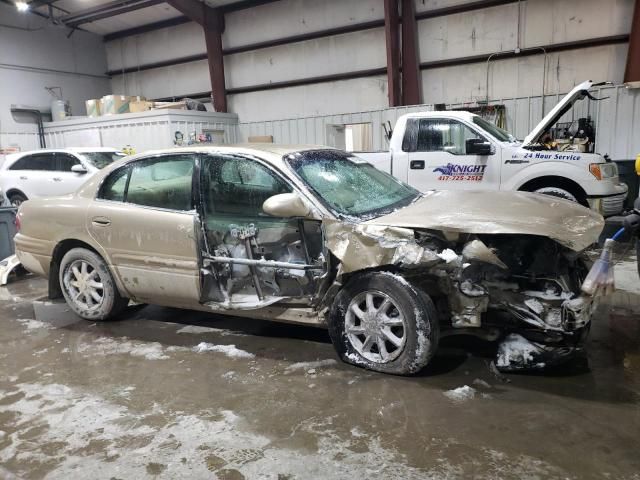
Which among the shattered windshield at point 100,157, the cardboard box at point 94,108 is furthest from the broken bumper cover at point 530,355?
the cardboard box at point 94,108

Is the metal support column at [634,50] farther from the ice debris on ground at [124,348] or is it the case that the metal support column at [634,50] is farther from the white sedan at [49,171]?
the white sedan at [49,171]

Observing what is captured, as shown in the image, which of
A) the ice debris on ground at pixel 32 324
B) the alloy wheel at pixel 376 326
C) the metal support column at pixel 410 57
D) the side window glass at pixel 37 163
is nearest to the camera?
the alloy wheel at pixel 376 326

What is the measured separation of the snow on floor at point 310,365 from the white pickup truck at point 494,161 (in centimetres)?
456

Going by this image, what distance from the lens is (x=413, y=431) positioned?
2.72 meters

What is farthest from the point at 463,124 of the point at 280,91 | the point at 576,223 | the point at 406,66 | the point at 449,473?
the point at 280,91

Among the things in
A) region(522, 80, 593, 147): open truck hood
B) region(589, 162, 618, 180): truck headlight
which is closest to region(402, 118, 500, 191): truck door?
region(522, 80, 593, 147): open truck hood

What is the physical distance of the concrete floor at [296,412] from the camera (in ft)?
8.08

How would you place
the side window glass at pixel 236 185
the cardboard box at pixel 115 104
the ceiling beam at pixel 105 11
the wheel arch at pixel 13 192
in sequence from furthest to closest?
the ceiling beam at pixel 105 11, the cardboard box at pixel 115 104, the wheel arch at pixel 13 192, the side window glass at pixel 236 185

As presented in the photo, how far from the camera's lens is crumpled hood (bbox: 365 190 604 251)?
3.09 meters

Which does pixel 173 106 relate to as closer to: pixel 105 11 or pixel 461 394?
pixel 105 11

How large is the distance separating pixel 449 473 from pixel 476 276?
129 centimetres

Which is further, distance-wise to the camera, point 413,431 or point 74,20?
point 74,20

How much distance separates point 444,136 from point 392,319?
4.91m

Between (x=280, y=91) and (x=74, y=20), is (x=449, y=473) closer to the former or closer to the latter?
(x=280, y=91)
